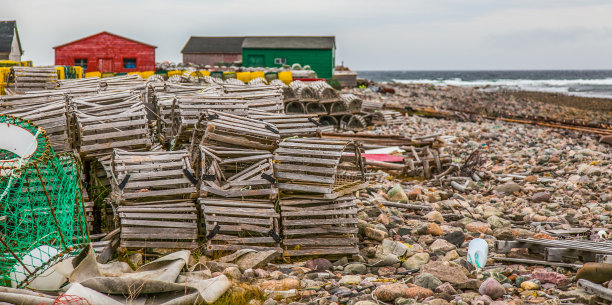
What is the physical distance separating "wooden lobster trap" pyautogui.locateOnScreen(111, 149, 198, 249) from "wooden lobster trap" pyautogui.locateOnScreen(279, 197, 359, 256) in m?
1.01

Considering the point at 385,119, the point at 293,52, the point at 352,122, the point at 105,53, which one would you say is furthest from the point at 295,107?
the point at 293,52

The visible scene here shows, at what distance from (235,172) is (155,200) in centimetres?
101

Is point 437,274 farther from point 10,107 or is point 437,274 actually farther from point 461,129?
point 461,129

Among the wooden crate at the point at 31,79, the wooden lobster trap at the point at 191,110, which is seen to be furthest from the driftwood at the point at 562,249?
the wooden crate at the point at 31,79

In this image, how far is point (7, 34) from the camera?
3594 cm

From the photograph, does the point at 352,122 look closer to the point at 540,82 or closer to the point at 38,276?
the point at 38,276

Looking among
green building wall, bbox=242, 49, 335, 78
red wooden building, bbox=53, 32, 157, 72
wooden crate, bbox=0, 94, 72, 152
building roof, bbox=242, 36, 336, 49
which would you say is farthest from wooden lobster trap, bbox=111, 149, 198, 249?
green building wall, bbox=242, 49, 335, 78

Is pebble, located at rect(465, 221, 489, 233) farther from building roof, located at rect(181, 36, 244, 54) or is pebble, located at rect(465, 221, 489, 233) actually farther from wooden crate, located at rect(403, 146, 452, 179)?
building roof, located at rect(181, 36, 244, 54)

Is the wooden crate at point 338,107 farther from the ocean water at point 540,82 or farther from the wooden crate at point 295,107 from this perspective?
the ocean water at point 540,82

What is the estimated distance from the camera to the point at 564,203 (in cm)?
938

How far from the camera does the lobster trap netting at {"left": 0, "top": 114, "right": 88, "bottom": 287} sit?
4828mm

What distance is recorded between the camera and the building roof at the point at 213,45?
45094mm

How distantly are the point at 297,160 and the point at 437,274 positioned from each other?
198 cm

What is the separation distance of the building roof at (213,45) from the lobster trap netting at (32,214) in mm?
39270
